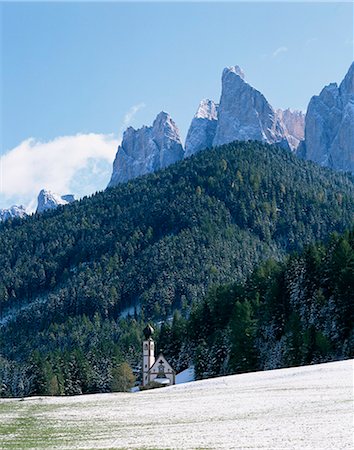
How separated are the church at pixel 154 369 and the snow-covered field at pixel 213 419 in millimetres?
48588

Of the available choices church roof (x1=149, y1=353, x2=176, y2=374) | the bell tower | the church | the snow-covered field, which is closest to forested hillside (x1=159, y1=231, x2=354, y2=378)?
church roof (x1=149, y1=353, x2=176, y2=374)

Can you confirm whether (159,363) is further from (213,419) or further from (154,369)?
(213,419)

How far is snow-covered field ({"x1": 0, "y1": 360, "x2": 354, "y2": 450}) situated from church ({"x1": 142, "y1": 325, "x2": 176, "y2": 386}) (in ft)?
159

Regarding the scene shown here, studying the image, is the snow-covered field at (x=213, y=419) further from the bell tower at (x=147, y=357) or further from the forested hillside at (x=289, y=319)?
the bell tower at (x=147, y=357)

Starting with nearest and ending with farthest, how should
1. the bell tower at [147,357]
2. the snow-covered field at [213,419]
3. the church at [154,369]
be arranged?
the snow-covered field at [213,419]
the church at [154,369]
the bell tower at [147,357]

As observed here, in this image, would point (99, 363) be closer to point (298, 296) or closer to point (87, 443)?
point (298, 296)

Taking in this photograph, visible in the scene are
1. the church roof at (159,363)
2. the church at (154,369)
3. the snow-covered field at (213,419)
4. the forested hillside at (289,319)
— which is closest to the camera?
the snow-covered field at (213,419)

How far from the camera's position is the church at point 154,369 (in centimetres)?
10383

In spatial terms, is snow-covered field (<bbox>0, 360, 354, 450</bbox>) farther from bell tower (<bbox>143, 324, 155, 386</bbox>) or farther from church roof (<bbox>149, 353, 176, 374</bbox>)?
bell tower (<bbox>143, 324, 155, 386</bbox>)

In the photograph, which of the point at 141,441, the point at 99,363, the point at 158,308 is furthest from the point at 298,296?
the point at 158,308

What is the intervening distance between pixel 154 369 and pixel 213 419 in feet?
238

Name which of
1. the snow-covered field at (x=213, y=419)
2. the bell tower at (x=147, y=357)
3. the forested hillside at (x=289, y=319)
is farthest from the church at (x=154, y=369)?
the snow-covered field at (x=213, y=419)

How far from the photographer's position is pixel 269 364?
81.7 m

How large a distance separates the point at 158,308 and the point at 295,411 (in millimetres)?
153681
